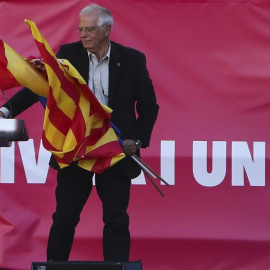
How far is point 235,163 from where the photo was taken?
22.9ft

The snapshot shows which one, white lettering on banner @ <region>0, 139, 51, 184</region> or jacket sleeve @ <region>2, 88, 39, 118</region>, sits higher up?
jacket sleeve @ <region>2, 88, 39, 118</region>

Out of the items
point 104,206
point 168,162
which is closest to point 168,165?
point 168,162

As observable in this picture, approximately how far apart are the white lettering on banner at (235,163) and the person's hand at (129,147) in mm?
1101

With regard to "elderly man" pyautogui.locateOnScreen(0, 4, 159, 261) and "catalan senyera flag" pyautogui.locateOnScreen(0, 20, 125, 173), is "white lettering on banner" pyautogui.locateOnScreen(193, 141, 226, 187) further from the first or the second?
"catalan senyera flag" pyautogui.locateOnScreen(0, 20, 125, 173)

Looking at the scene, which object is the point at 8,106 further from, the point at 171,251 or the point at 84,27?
the point at 171,251

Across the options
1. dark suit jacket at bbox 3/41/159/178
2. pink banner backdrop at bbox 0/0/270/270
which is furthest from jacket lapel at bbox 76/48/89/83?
pink banner backdrop at bbox 0/0/270/270

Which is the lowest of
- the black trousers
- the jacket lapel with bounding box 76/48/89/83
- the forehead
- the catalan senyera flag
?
the black trousers

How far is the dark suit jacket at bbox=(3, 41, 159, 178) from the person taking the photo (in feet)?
19.6

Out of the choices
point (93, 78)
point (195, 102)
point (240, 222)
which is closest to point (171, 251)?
point (240, 222)

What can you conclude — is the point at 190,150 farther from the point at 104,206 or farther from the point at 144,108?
the point at 104,206

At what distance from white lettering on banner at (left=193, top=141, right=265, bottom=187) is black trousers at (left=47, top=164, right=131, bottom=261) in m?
1.07

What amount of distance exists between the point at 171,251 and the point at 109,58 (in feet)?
5.23

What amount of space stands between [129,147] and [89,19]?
2.42 feet

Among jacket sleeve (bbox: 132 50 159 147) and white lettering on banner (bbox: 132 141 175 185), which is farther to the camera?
white lettering on banner (bbox: 132 141 175 185)
